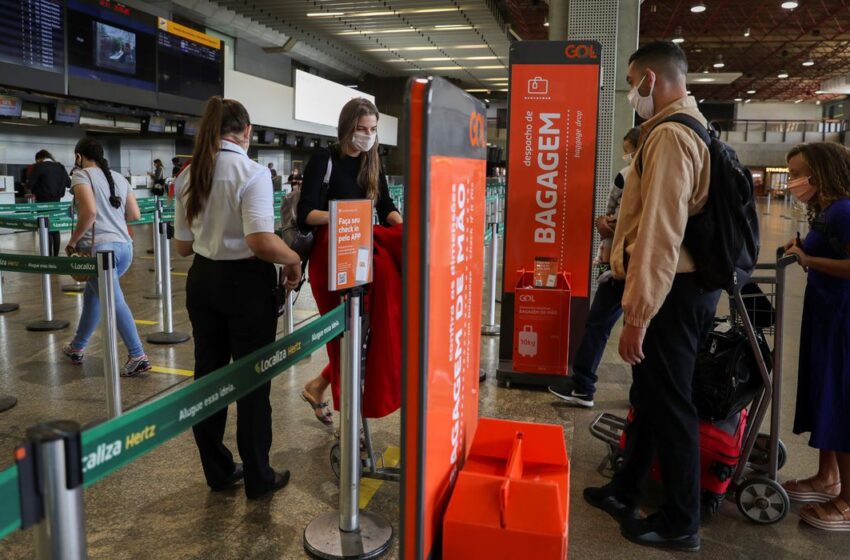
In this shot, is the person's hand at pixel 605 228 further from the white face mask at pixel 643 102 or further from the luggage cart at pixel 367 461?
the luggage cart at pixel 367 461

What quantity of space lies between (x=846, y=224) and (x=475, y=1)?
13975mm

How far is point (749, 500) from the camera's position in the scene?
274 centimetres

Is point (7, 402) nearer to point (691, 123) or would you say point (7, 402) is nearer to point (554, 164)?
point (554, 164)

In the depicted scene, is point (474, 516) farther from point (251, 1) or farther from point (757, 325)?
point (251, 1)

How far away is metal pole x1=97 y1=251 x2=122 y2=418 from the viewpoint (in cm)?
349

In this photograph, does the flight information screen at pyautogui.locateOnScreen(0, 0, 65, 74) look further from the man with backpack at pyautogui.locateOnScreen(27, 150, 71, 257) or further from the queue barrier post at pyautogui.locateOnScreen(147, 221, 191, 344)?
the queue barrier post at pyautogui.locateOnScreen(147, 221, 191, 344)

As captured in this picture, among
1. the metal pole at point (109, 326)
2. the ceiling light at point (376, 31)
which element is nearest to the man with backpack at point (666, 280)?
the metal pole at point (109, 326)

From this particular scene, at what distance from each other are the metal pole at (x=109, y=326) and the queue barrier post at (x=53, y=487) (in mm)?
2565

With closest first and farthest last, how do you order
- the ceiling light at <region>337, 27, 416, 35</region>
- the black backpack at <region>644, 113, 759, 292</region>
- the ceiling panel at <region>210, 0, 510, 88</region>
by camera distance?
the black backpack at <region>644, 113, 759, 292</region> < the ceiling panel at <region>210, 0, 510, 88</region> < the ceiling light at <region>337, 27, 416, 35</region>

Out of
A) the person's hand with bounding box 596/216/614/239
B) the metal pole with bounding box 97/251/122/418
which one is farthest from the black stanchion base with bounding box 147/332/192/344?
the person's hand with bounding box 596/216/614/239

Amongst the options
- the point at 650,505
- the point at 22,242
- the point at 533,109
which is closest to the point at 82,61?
the point at 22,242

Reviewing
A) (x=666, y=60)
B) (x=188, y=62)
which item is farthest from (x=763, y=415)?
(x=188, y=62)

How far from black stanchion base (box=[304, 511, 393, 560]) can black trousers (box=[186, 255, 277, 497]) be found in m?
0.39

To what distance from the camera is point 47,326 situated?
582 cm
